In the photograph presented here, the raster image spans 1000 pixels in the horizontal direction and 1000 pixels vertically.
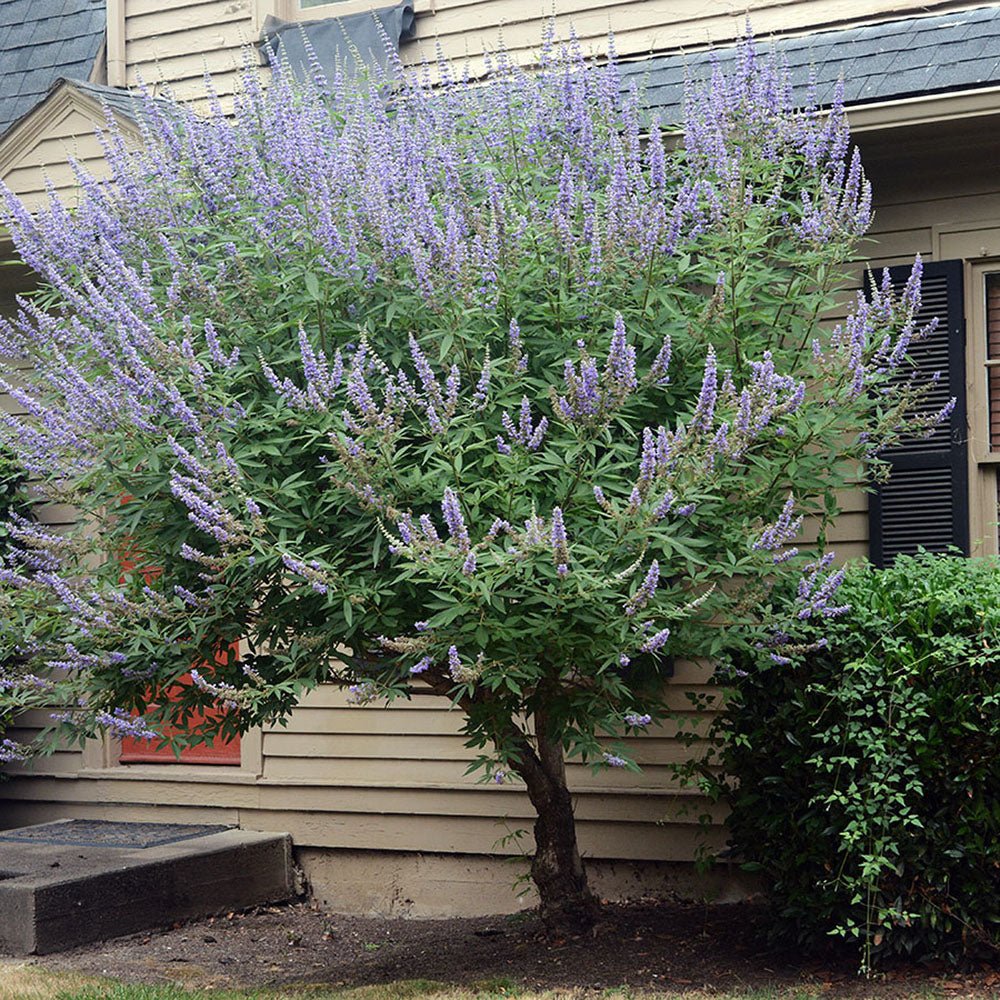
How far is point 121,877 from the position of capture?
7.03m

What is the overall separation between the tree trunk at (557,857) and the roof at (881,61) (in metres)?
3.14

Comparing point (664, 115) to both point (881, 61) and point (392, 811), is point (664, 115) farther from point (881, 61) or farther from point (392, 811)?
point (392, 811)

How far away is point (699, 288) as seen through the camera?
6812 millimetres

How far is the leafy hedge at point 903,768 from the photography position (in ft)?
17.3

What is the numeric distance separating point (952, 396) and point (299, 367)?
9.97ft

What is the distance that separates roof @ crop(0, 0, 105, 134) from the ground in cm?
522

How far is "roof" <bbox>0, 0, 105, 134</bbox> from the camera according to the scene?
9297 mm

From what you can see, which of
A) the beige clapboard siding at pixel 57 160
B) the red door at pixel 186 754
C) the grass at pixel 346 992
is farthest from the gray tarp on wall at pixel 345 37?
the grass at pixel 346 992

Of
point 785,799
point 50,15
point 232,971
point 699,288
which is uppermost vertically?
point 50,15

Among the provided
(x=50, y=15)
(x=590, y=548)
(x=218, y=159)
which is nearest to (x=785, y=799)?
(x=590, y=548)

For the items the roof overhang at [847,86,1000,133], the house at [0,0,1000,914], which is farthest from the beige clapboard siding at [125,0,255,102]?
the roof overhang at [847,86,1000,133]

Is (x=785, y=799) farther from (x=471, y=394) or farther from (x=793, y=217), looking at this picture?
(x=793, y=217)

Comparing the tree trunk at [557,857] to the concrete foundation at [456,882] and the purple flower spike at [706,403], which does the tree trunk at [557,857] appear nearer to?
the concrete foundation at [456,882]

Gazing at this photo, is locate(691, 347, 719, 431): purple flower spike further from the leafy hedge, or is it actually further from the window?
the window
